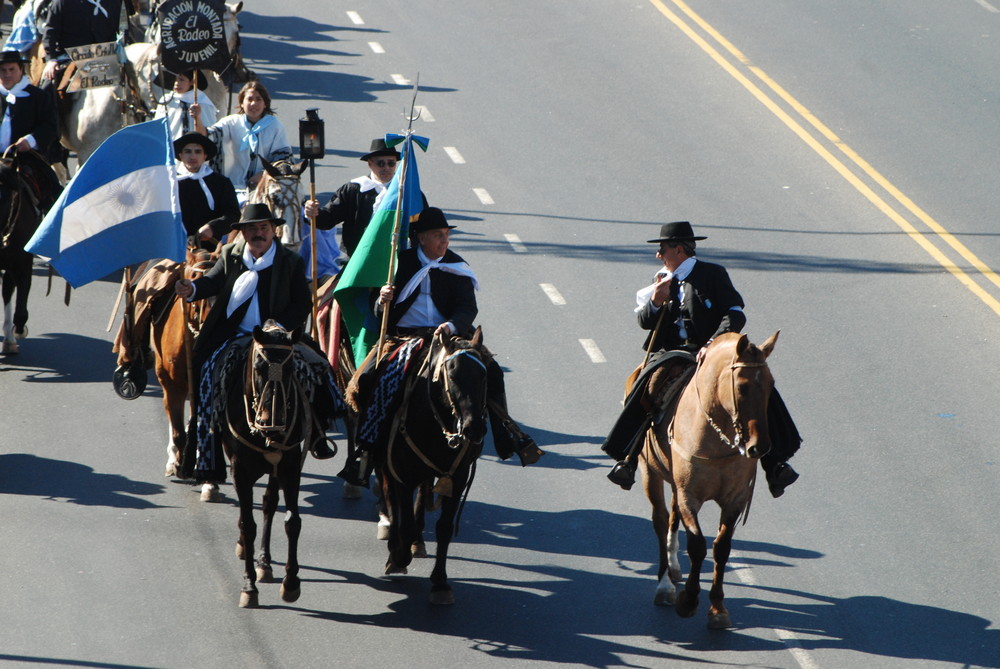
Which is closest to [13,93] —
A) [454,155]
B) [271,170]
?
[271,170]

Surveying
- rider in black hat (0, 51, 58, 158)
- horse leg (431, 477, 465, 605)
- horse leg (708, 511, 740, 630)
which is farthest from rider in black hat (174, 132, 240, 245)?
horse leg (708, 511, 740, 630)

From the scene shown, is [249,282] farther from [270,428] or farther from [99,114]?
[99,114]

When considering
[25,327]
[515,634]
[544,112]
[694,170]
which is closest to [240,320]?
[515,634]

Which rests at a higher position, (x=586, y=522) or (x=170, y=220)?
(x=170, y=220)

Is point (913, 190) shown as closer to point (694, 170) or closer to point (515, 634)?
point (694, 170)

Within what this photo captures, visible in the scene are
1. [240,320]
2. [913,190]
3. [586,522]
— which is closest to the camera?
[240,320]

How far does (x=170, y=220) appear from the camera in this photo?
35.7ft

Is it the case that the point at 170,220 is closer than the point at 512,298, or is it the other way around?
the point at 170,220

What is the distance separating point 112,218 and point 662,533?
470 cm

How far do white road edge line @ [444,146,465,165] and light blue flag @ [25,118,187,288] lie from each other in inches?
403

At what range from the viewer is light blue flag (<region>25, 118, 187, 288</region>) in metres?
10.8

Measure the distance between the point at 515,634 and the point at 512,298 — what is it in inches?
277

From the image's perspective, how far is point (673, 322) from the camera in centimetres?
1050

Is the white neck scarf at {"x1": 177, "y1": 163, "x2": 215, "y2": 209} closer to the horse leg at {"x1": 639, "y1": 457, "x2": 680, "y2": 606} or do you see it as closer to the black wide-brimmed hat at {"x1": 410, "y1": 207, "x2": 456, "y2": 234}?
the black wide-brimmed hat at {"x1": 410, "y1": 207, "x2": 456, "y2": 234}
